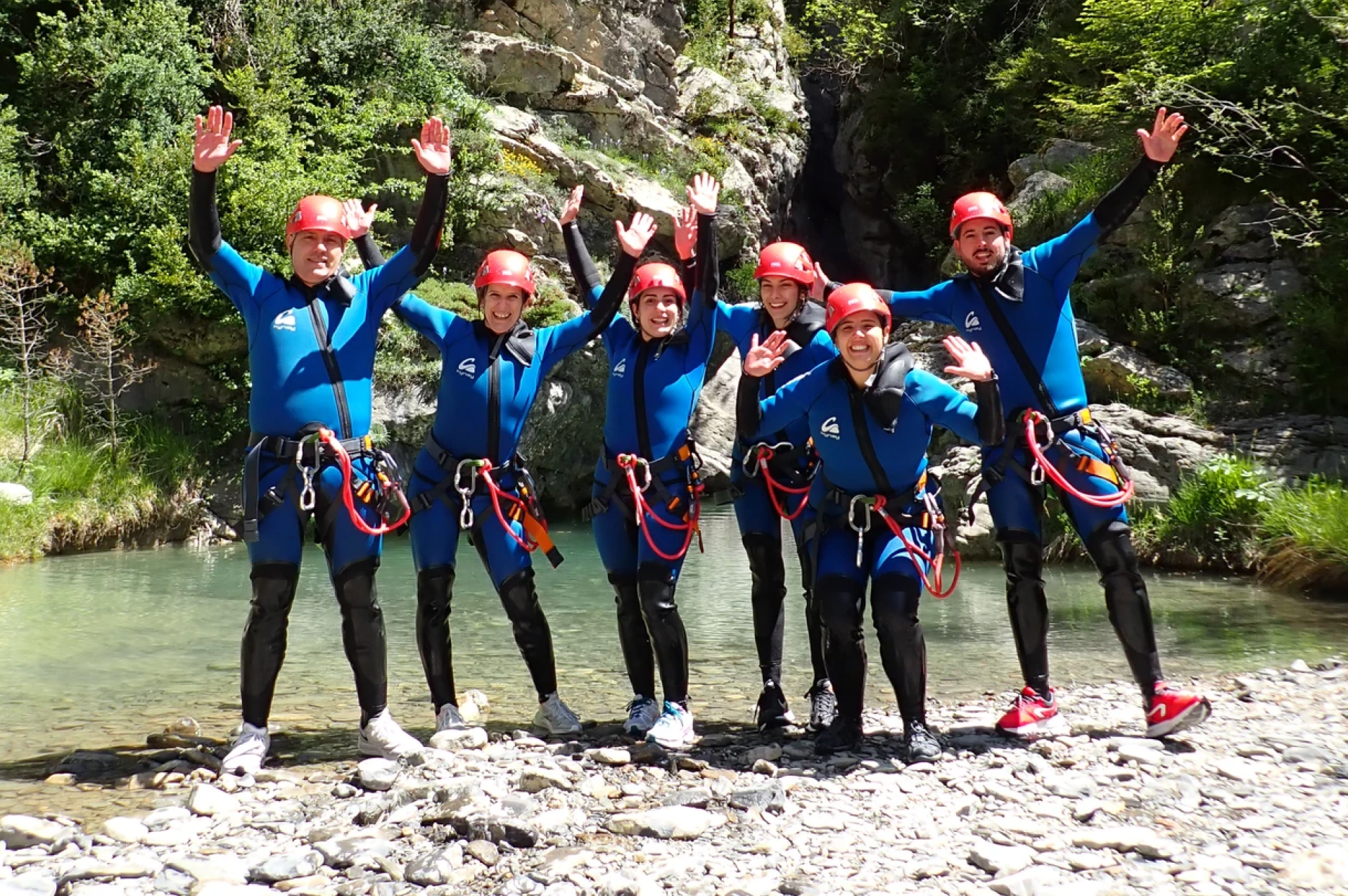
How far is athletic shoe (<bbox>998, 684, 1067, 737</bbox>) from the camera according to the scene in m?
5.19

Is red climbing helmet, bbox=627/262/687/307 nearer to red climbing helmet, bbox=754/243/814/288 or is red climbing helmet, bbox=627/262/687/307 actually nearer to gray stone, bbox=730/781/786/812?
red climbing helmet, bbox=754/243/814/288

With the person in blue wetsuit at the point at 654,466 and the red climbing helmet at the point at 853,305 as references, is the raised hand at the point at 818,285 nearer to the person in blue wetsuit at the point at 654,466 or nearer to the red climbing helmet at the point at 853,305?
the person in blue wetsuit at the point at 654,466

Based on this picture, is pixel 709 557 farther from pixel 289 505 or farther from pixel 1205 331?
pixel 289 505

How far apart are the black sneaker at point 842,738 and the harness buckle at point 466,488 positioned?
204 centimetres

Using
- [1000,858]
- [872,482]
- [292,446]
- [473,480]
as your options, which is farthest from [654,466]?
[1000,858]

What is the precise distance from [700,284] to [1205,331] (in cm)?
1162

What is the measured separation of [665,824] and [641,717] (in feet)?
5.40

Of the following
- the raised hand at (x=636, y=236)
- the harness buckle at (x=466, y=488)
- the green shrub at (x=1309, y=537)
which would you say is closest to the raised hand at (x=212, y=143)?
the harness buckle at (x=466, y=488)

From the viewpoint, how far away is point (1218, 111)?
13.9 metres

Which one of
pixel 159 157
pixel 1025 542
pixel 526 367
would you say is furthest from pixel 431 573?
pixel 159 157

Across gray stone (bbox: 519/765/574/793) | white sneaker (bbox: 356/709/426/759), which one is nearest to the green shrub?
gray stone (bbox: 519/765/574/793)

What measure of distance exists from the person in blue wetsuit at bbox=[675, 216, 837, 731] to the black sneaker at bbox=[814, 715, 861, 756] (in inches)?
20.8

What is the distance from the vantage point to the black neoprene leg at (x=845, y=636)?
483 cm

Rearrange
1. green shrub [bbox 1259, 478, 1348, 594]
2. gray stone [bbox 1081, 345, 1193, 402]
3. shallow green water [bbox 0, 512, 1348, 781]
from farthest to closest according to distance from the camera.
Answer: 1. gray stone [bbox 1081, 345, 1193, 402]
2. green shrub [bbox 1259, 478, 1348, 594]
3. shallow green water [bbox 0, 512, 1348, 781]
